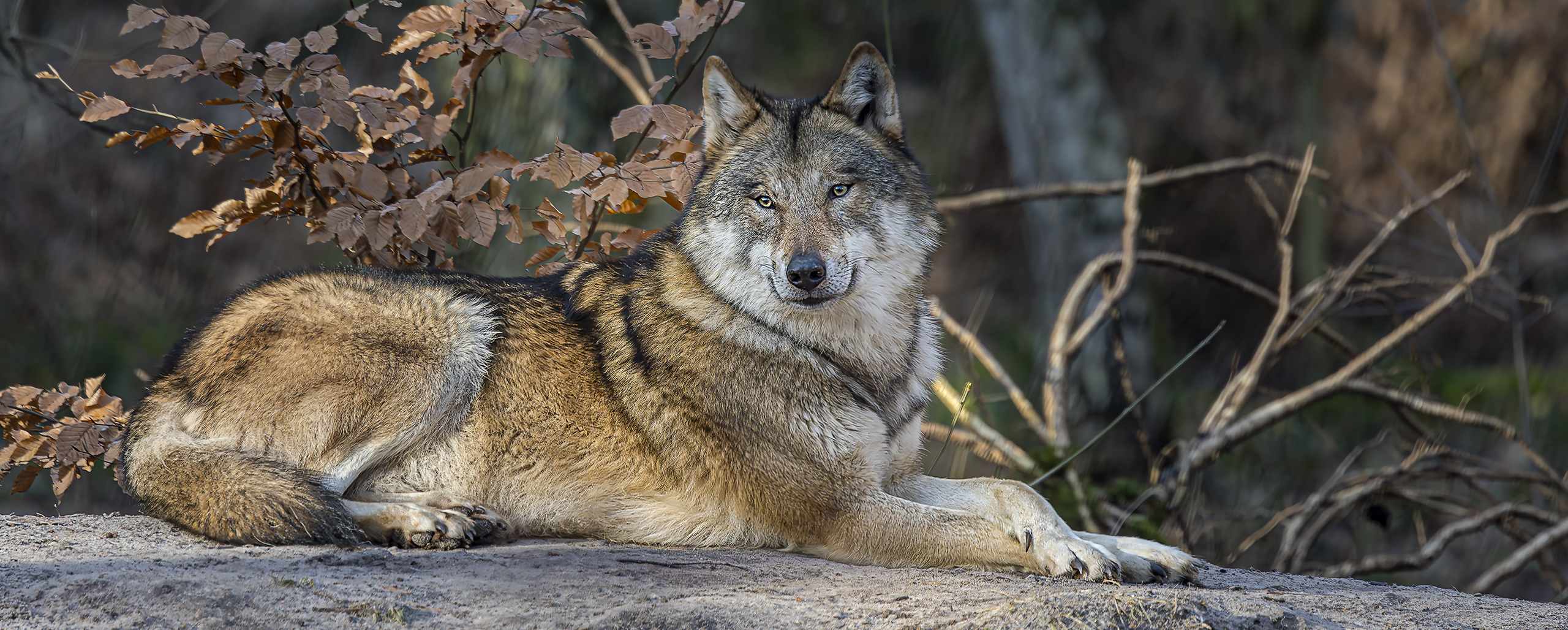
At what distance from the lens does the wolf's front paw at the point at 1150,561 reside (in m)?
3.52

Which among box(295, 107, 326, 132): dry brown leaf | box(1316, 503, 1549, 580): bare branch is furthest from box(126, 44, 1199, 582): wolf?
box(1316, 503, 1549, 580): bare branch

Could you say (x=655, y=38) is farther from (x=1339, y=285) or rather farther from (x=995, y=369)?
(x=1339, y=285)

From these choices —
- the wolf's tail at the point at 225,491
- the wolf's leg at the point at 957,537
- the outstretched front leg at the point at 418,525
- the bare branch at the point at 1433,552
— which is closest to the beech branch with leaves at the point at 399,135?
the wolf's tail at the point at 225,491

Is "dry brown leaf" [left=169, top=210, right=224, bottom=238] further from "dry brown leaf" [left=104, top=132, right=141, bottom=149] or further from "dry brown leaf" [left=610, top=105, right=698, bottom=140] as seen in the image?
"dry brown leaf" [left=610, top=105, right=698, bottom=140]

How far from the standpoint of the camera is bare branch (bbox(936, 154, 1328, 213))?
6391mm

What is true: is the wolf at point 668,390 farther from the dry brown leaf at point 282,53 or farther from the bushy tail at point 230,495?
the dry brown leaf at point 282,53

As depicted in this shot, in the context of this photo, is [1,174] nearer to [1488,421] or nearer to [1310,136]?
[1488,421]

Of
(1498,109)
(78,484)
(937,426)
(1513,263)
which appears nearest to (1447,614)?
(937,426)

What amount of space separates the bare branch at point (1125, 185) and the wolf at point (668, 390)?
212cm

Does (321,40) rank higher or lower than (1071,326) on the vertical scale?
lower

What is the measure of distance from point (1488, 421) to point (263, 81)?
630 centimetres

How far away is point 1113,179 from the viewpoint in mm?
10898

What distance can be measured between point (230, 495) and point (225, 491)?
4 cm

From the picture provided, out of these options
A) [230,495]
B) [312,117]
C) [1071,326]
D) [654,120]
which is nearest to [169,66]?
[312,117]
